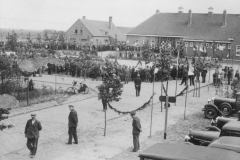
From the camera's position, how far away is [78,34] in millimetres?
65938

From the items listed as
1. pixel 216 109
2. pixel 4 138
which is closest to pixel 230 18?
pixel 216 109

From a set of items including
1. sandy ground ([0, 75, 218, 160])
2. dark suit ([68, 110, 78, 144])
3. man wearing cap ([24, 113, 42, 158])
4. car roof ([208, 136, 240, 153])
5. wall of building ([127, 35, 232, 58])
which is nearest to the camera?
car roof ([208, 136, 240, 153])

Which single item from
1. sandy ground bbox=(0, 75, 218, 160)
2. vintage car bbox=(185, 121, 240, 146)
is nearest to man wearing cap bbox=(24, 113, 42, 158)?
sandy ground bbox=(0, 75, 218, 160)

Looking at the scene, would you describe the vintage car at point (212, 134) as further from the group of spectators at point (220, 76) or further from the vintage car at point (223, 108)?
the group of spectators at point (220, 76)

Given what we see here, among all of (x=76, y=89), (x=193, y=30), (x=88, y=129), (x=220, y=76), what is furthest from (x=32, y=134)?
(x=193, y=30)

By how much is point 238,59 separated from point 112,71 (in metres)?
37.4

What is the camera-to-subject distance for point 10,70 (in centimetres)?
2041

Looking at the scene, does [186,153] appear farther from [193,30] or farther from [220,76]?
[193,30]

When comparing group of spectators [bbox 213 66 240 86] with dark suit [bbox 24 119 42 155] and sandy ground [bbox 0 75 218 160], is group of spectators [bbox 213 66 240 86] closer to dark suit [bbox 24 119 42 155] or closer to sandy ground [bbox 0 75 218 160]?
sandy ground [bbox 0 75 218 160]

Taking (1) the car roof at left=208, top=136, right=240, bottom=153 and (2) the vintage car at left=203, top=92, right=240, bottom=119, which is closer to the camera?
(1) the car roof at left=208, top=136, right=240, bottom=153

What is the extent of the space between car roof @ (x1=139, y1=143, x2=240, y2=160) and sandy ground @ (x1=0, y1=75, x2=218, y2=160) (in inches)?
157

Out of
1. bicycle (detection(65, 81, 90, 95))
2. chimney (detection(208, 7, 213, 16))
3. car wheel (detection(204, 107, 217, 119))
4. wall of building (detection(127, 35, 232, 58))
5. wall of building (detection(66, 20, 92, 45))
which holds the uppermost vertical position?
chimney (detection(208, 7, 213, 16))

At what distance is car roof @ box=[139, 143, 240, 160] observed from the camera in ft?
20.5

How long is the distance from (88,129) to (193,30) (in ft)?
136
